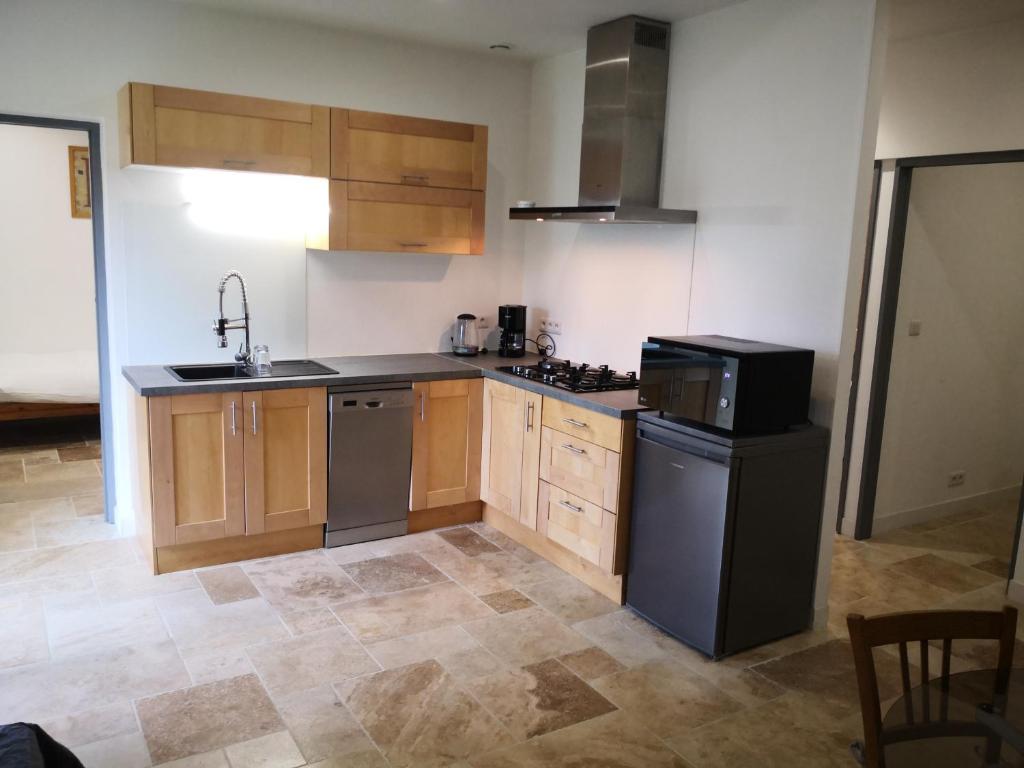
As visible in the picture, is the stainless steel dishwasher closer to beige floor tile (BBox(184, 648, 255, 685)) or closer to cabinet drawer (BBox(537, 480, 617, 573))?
cabinet drawer (BBox(537, 480, 617, 573))

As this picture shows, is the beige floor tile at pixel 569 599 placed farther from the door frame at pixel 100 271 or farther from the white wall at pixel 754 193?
the door frame at pixel 100 271

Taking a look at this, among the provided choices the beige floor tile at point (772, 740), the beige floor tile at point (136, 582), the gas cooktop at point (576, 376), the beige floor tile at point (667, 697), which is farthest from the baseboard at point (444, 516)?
the beige floor tile at point (772, 740)

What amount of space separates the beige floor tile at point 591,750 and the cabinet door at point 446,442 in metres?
1.81

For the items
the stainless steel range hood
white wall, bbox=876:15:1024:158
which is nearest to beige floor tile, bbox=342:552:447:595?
the stainless steel range hood

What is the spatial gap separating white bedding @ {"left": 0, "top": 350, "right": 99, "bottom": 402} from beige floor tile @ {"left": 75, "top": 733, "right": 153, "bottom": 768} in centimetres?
368

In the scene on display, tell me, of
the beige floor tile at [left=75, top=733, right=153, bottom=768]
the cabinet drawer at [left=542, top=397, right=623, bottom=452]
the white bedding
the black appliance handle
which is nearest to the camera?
the beige floor tile at [left=75, top=733, right=153, bottom=768]

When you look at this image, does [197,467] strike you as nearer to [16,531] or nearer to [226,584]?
[226,584]

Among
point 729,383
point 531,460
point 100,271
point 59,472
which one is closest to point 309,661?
point 531,460

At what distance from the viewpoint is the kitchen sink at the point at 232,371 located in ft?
12.6

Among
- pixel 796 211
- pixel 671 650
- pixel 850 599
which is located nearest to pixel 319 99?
pixel 796 211

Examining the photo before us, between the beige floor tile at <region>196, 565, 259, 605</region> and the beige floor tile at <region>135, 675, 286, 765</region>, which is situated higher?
the beige floor tile at <region>196, 565, 259, 605</region>

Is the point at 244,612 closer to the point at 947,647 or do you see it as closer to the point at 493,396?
the point at 493,396

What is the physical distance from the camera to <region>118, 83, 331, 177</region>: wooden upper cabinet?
3473 millimetres

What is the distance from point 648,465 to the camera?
10.5 ft
